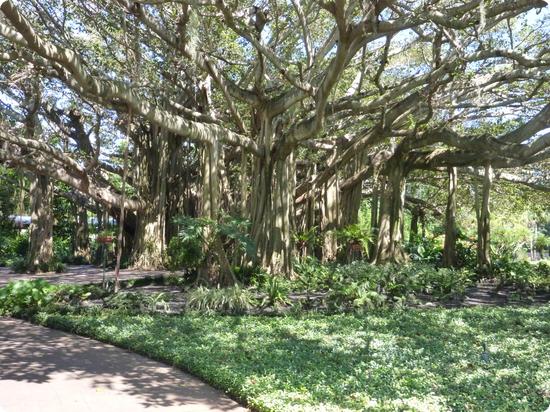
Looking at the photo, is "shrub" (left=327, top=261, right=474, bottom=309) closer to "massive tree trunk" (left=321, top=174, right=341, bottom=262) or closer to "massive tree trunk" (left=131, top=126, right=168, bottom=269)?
"massive tree trunk" (left=321, top=174, right=341, bottom=262)

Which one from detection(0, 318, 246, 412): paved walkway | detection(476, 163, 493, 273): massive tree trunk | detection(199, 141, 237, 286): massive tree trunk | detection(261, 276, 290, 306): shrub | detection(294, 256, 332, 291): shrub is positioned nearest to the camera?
detection(0, 318, 246, 412): paved walkway

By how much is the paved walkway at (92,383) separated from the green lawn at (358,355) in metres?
0.18

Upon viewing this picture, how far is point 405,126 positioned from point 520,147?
329 centimetres

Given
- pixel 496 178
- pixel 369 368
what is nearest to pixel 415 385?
pixel 369 368

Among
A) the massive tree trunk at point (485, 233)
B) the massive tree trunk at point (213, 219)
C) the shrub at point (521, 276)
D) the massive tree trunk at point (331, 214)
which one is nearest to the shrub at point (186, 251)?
the massive tree trunk at point (213, 219)

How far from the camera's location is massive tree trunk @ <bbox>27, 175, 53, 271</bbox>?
15.1 metres

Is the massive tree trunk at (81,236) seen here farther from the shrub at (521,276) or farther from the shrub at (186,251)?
the shrub at (521,276)

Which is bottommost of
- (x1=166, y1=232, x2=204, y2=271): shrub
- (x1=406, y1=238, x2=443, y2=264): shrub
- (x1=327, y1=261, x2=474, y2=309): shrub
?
(x1=327, y1=261, x2=474, y2=309): shrub

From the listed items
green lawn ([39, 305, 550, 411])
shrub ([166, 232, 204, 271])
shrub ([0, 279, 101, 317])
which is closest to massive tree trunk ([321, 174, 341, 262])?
shrub ([166, 232, 204, 271])

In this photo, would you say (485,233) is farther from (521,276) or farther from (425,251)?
(425,251)

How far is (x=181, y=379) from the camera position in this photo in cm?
466

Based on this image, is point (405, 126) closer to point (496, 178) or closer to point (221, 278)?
point (496, 178)

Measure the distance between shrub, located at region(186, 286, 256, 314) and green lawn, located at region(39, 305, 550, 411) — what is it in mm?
525

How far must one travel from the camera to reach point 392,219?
43.4 feet
